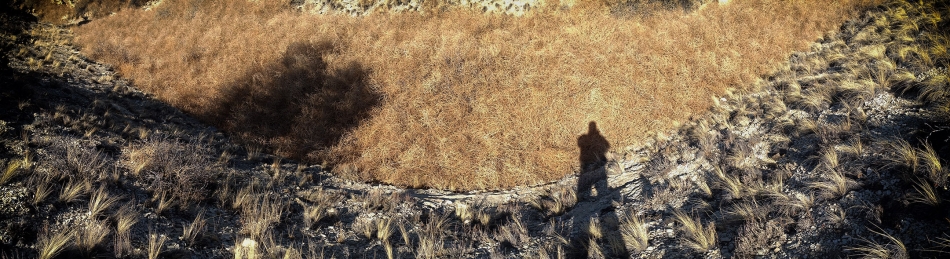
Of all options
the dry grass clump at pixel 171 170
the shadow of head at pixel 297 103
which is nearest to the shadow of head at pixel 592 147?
the shadow of head at pixel 297 103

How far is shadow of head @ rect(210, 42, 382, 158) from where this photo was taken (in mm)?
9852

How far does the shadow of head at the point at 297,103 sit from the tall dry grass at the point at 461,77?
0.03m

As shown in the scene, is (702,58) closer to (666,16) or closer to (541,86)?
(666,16)

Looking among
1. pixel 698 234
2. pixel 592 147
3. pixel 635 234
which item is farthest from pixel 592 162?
pixel 698 234

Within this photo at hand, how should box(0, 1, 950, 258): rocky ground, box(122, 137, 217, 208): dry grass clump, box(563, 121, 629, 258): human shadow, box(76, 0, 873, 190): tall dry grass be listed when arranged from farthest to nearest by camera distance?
box(76, 0, 873, 190): tall dry grass → box(122, 137, 217, 208): dry grass clump → box(563, 121, 629, 258): human shadow → box(0, 1, 950, 258): rocky ground

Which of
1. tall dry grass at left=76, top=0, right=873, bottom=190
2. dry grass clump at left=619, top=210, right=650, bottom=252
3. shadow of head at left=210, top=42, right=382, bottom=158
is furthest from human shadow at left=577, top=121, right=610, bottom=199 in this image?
shadow of head at left=210, top=42, right=382, bottom=158

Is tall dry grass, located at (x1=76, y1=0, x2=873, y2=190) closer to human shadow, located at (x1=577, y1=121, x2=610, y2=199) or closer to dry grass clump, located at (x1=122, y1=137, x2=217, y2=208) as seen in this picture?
human shadow, located at (x1=577, y1=121, x2=610, y2=199)

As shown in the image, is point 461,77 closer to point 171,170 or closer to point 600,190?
point 600,190

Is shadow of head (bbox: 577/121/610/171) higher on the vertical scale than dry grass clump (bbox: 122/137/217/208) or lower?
lower

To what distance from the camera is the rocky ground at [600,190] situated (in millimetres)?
4965

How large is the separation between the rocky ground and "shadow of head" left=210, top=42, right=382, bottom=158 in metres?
0.54

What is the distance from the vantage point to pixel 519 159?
9023 mm

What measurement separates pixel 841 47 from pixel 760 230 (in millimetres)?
7782

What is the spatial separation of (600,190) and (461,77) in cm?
466
